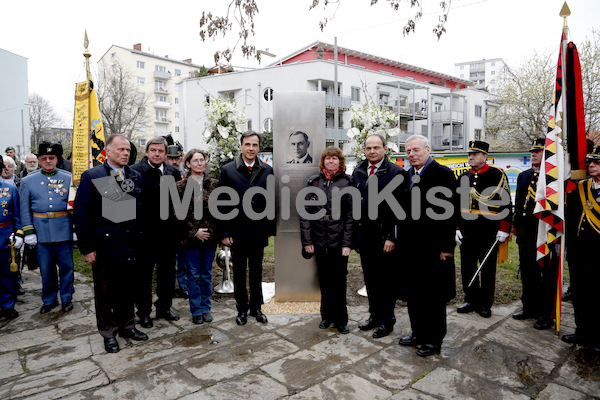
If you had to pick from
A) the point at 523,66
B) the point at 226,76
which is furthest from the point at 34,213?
the point at 226,76

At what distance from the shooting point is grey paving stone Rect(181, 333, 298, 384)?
141 inches

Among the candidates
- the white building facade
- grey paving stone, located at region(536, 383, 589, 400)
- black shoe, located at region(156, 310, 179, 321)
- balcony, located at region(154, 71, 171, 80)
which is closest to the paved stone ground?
grey paving stone, located at region(536, 383, 589, 400)

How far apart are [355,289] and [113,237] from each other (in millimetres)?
3655

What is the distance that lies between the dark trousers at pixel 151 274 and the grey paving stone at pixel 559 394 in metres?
4.00

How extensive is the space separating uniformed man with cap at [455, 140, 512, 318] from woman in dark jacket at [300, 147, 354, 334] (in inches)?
65.3

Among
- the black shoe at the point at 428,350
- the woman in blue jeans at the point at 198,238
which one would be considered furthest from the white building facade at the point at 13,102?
the black shoe at the point at 428,350

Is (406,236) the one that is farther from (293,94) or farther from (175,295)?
(175,295)

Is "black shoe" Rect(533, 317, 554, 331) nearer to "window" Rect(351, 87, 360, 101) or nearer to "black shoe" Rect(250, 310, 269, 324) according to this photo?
"black shoe" Rect(250, 310, 269, 324)

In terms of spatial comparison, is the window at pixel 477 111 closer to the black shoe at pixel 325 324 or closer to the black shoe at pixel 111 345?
the black shoe at pixel 325 324

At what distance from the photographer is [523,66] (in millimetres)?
20844

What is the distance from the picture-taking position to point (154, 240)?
4773 mm

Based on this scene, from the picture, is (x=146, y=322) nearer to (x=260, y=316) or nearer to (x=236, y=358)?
(x=260, y=316)

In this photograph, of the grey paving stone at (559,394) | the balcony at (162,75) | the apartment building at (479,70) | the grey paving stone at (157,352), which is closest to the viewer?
the grey paving stone at (559,394)

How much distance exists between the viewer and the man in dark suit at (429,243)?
12.8 ft
